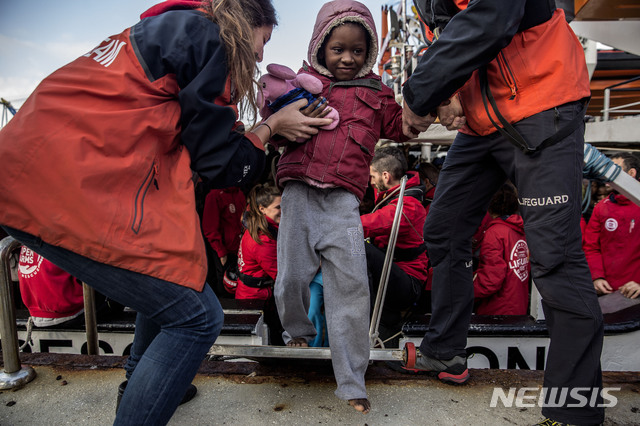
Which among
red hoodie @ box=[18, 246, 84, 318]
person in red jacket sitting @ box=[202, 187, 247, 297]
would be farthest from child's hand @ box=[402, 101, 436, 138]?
person in red jacket sitting @ box=[202, 187, 247, 297]

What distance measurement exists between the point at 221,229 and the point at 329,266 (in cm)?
301

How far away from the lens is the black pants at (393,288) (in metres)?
3.04

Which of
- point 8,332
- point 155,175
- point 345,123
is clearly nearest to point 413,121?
point 345,123

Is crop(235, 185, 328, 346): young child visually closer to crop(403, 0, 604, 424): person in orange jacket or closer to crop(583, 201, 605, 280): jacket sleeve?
crop(403, 0, 604, 424): person in orange jacket

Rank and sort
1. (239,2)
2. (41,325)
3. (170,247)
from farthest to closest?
(41,325), (239,2), (170,247)

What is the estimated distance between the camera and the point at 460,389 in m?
2.01

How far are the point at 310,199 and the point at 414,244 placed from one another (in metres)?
1.51

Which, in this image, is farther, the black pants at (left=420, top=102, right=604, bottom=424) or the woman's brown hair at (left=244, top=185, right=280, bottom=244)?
the woman's brown hair at (left=244, top=185, right=280, bottom=244)

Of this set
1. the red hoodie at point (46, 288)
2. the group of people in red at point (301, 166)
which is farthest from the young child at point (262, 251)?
the red hoodie at point (46, 288)

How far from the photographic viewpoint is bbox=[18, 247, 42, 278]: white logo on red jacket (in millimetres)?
3053

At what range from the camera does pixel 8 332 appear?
211 cm

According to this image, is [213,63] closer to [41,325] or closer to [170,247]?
[170,247]

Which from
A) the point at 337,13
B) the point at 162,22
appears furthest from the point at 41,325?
the point at 337,13

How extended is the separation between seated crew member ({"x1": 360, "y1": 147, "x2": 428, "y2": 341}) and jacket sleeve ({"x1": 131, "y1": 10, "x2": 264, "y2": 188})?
1829mm
